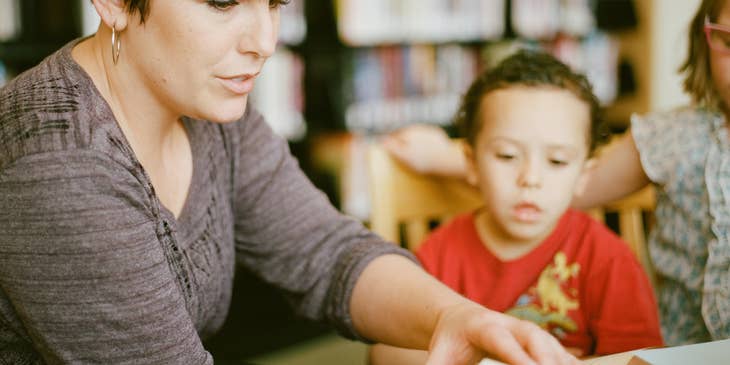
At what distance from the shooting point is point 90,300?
0.84 metres

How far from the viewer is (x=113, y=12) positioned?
0.95 m

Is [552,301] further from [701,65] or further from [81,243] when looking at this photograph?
[81,243]

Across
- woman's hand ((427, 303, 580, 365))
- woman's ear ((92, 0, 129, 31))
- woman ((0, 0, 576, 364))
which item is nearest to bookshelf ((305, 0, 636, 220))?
woman ((0, 0, 576, 364))

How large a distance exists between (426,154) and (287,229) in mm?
358

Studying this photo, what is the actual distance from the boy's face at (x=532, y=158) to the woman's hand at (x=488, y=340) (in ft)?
1.29

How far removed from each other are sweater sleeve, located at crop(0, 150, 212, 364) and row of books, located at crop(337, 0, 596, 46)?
2126 millimetres

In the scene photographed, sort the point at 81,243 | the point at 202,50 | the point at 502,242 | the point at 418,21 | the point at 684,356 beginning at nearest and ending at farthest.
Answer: the point at 684,356 < the point at 81,243 < the point at 202,50 < the point at 502,242 < the point at 418,21

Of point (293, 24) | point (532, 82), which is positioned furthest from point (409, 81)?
point (532, 82)

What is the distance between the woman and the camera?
0.83m

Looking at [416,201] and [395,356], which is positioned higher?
[416,201]

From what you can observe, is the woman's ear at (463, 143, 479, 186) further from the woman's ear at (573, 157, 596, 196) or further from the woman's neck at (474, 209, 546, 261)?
the woman's ear at (573, 157, 596, 196)

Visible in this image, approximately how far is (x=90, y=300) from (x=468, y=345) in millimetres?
440

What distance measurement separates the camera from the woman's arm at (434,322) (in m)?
0.76

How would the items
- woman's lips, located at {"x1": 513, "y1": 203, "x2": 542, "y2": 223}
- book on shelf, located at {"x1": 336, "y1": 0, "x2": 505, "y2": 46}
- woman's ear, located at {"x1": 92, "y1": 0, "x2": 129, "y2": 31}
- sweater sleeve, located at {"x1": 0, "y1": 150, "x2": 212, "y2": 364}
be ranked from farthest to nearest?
book on shelf, located at {"x1": 336, "y1": 0, "x2": 505, "y2": 46} < woman's lips, located at {"x1": 513, "y1": 203, "x2": 542, "y2": 223} < woman's ear, located at {"x1": 92, "y1": 0, "x2": 129, "y2": 31} < sweater sleeve, located at {"x1": 0, "y1": 150, "x2": 212, "y2": 364}
